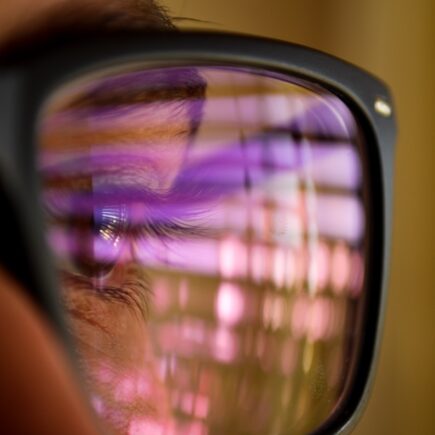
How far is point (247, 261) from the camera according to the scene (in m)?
0.47

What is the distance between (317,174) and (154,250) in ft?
0.37

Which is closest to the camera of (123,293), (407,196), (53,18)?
(53,18)

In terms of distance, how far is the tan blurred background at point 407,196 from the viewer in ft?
2.42

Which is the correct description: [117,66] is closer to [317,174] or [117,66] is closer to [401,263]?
[317,174]

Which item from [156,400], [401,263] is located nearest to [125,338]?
[156,400]

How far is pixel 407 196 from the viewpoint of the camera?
0.75 m

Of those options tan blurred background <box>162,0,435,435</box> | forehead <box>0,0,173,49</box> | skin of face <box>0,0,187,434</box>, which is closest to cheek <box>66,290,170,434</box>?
skin of face <box>0,0,187,434</box>

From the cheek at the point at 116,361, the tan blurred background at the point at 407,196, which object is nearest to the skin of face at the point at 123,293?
the cheek at the point at 116,361

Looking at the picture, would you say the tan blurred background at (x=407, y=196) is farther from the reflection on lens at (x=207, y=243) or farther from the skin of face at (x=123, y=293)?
the skin of face at (x=123, y=293)

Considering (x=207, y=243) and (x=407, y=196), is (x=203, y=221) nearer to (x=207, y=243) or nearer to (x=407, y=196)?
(x=207, y=243)

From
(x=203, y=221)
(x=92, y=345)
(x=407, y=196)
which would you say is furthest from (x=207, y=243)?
(x=407, y=196)

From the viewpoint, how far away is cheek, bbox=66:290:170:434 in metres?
0.32

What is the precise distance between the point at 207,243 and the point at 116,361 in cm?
12

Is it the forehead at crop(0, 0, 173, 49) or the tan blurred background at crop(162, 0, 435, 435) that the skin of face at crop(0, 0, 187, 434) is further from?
the tan blurred background at crop(162, 0, 435, 435)
